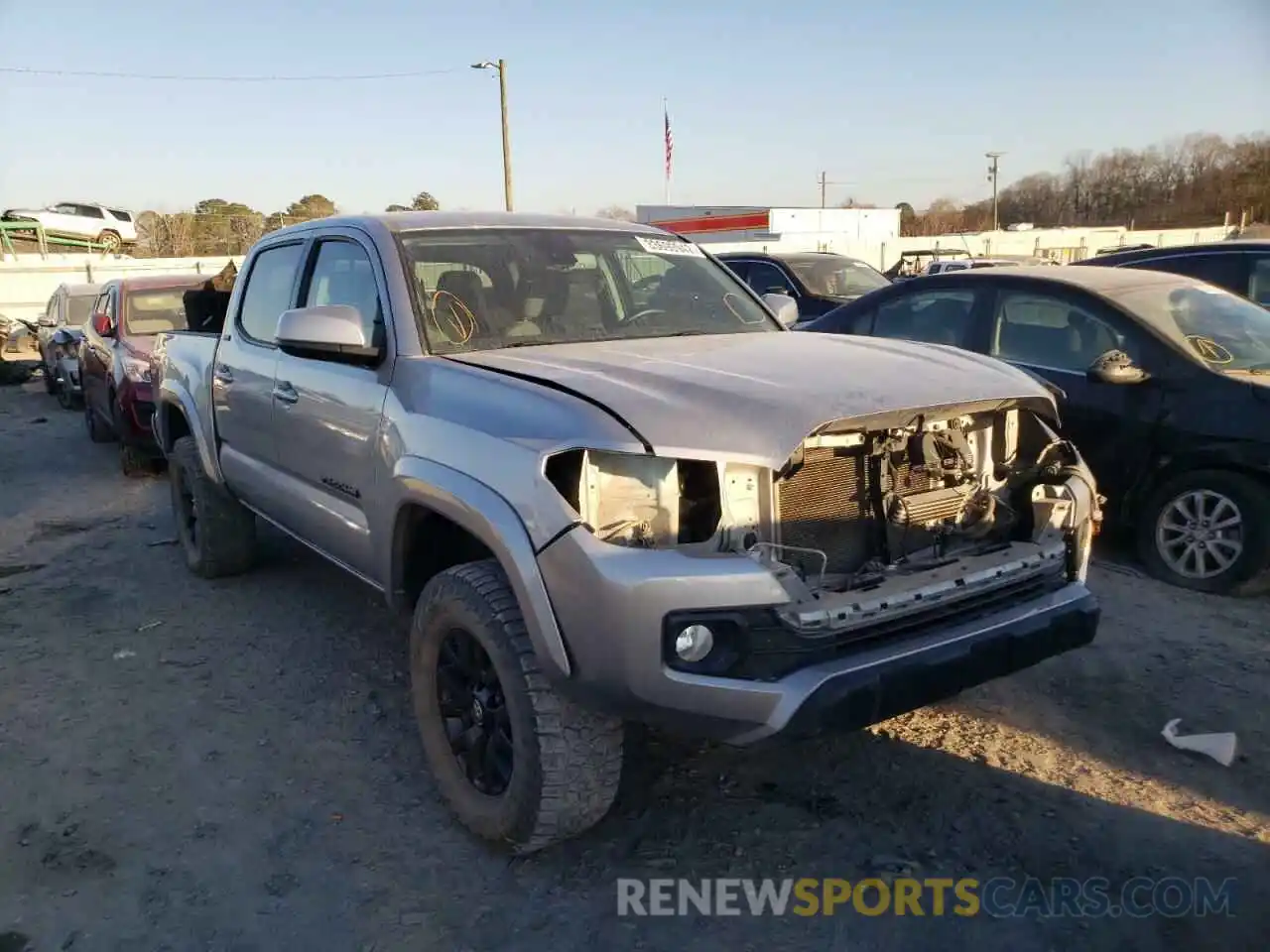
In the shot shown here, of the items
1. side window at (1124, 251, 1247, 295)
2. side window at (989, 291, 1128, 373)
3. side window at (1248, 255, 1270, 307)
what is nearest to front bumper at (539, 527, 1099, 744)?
side window at (989, 291, 1128, 373)

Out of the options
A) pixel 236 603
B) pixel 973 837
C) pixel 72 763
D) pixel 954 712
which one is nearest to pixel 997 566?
pixel 973 837

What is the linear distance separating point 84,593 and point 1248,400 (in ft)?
20.3

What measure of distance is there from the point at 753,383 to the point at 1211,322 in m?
3.86

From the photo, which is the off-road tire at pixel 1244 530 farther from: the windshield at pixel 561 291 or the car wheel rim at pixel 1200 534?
the windshield at pixel 561 291

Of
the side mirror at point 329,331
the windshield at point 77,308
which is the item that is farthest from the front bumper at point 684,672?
the windshield at point 77,308

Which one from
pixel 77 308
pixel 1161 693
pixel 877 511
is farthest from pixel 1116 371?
pixel 77 308

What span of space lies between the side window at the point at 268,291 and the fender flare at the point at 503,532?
1.85m

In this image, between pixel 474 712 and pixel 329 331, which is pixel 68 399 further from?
pixel 474 712

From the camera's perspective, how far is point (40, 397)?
15.2 meters

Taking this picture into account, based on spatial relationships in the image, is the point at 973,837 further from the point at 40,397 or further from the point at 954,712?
the point at 40,397

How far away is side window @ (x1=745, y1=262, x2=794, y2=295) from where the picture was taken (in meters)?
11.3

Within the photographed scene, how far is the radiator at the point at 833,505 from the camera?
2.75 m

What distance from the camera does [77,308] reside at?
13883 mm

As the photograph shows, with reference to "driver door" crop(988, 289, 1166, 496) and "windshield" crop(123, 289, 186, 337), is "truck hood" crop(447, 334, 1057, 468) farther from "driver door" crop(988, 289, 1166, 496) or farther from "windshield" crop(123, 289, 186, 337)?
"windshield" crop(123, 289, 186, 337)
